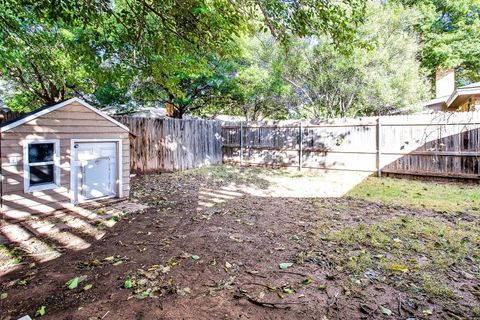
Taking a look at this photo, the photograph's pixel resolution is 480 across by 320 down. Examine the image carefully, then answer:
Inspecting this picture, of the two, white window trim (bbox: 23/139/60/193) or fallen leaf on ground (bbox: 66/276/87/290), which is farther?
white window trim (bbox: 23/139/60/193)

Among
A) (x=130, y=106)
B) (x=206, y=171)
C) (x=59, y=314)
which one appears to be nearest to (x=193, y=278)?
(x=59, y=314)

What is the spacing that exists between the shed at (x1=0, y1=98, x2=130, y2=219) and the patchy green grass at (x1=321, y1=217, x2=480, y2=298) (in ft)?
14.0

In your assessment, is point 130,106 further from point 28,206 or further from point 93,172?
point 28,206

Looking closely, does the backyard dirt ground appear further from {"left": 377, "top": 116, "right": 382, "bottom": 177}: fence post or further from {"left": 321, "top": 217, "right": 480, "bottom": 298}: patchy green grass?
{"left": 377, "top": 116, "right": 382, "bottom": 177}: fence post

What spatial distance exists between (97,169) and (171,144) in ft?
13.8

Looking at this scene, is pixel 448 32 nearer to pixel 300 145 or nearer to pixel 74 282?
pixel 300 145

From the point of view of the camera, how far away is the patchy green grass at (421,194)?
5020 millimetres

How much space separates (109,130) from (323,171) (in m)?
6.69

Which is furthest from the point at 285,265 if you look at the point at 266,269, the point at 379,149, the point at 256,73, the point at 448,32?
the point at 448,32

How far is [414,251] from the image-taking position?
308cm

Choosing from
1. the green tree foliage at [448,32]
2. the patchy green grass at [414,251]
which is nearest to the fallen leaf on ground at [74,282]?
the patchy green grass at [414,251]

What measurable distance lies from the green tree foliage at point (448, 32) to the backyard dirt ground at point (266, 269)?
14.7 metres

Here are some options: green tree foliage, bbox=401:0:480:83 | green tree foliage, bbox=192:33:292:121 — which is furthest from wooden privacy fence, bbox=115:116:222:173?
green tree foliage, bbox=401:0:480:83

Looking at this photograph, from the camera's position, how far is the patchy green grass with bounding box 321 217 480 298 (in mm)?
2516
